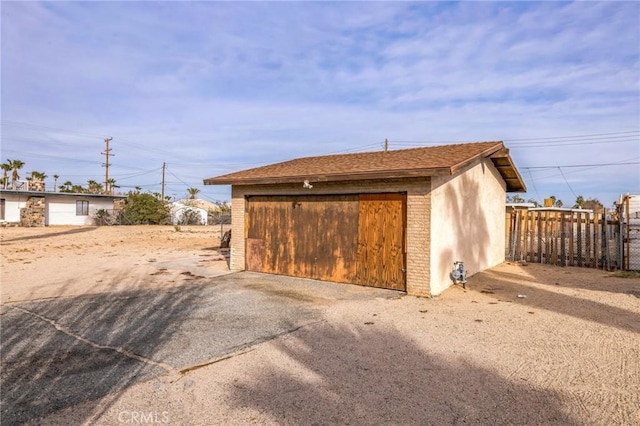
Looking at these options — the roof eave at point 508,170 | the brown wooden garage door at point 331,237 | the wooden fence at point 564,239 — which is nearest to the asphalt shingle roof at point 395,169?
the roof eave at point 508,170

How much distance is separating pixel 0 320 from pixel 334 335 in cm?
601

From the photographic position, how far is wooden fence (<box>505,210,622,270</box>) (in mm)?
12930

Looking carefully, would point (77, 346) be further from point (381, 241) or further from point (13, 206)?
point (13, 206)

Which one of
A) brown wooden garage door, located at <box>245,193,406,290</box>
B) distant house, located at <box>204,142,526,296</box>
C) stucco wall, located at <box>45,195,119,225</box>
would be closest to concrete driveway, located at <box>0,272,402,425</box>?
brown wooden garage door, located at <box>245,193,406,290</box>

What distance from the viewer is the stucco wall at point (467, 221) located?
9.20 metres

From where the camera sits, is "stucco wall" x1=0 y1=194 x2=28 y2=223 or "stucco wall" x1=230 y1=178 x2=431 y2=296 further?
"stucco wall" x1=0 y1=194 x2=28 y2=223

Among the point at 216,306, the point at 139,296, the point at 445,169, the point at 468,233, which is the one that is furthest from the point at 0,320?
the point at 468,233

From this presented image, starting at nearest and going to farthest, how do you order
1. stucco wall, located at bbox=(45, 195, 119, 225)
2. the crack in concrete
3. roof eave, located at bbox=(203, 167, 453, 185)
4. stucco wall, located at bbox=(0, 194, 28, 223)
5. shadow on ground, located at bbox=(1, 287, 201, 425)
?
shadow on ground, located at bbox=(1, 287, 201, 425)
the crack in concrete
roof eave, located at bbox=(203, 167, 453, 185)
stucco wall, located at bbox=(0, 194, 28, 223)
stucco wall, located at bbox=(45, 195, 119, 225)

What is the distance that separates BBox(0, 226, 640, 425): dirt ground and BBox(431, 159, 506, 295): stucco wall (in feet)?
3.34

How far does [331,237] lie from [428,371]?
610cm

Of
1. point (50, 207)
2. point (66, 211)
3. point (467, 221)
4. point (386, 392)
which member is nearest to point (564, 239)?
point (467, 221)

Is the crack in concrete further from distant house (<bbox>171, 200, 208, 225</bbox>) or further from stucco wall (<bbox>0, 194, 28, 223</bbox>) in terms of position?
distant house (<bbox>171, 200, 208, 225</bbox>)

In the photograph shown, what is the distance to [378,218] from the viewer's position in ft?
32.4

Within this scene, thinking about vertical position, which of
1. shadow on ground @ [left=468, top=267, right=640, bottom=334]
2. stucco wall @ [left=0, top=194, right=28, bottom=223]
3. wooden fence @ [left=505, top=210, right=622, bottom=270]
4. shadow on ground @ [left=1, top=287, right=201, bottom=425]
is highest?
stucco wall @ [left=0, top=194, right=28, bottom=223]
